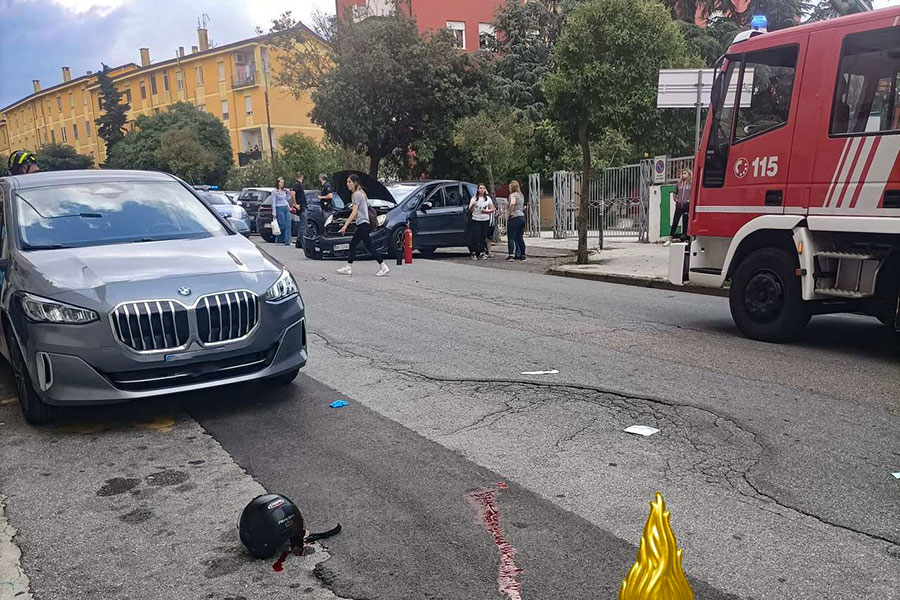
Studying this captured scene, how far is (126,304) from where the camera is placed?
4.80 metres

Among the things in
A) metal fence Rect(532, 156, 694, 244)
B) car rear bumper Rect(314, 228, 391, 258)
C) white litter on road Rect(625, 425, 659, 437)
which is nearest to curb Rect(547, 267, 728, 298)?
car rear bumper Rect(314, 228, 391, 258)

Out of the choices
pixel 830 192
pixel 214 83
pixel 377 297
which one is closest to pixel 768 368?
pixel 830 192

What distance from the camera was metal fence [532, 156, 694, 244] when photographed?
2098 cm

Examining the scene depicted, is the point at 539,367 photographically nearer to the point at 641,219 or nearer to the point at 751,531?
the point at 751,531

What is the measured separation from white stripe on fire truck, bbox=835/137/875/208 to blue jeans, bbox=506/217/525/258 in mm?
10781

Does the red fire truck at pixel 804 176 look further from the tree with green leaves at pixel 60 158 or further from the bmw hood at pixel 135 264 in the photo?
the tree with green leaves at pixel 60 158

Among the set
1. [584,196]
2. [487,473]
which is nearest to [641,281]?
[584,196]

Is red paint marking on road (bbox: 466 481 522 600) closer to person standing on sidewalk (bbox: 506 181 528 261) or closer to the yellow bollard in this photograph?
the yellow bollard

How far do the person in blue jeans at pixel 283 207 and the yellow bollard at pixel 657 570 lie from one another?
20.9 m

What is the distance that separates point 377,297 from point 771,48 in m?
6.25

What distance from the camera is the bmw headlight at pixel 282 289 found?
5395mm

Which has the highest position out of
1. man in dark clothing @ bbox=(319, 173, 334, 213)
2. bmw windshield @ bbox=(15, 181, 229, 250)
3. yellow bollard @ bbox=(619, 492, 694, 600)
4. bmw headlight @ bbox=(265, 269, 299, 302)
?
bmw windshield @ bbox=(15, 181, 229, 250)

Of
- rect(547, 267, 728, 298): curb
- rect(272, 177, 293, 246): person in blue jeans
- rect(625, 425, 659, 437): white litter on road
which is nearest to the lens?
rect(625, 425, 659, 437): white litter on road

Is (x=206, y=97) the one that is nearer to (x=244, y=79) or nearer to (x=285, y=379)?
(x=244, y=79)
